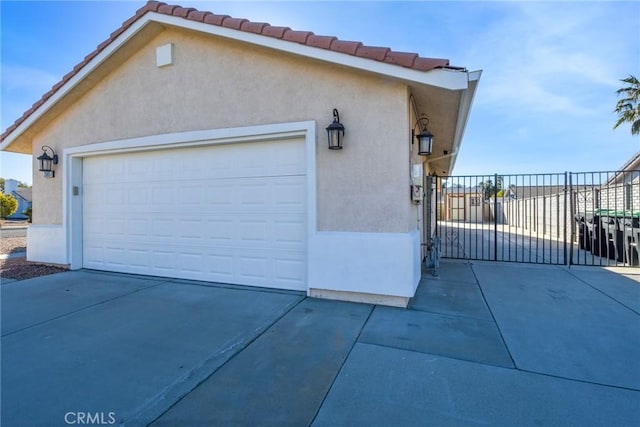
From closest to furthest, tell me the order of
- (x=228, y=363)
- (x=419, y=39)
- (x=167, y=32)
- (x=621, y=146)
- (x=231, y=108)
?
(x=228, y=363) → (x=231, y=108) → (x=167, y=32) → (x=419, y=39) → (x=621, y=146)

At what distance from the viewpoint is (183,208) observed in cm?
604

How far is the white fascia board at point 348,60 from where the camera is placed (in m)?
4.05

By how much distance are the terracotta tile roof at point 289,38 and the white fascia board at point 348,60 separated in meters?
0.05

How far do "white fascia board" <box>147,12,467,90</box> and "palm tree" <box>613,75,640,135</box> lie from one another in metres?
19.6

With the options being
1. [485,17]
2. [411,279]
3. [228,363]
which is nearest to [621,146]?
[485,17]

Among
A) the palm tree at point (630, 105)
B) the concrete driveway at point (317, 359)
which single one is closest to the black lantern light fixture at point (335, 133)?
the concrete driveway at point (317, 359)

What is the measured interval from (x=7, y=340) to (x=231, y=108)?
4284mm

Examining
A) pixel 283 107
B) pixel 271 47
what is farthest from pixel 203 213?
pixel 271 47

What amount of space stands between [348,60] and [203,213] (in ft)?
12.3

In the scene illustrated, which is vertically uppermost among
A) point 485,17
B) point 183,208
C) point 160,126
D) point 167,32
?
point 485,17

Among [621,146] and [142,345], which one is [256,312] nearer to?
[142,345]

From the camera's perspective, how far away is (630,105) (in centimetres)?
1650

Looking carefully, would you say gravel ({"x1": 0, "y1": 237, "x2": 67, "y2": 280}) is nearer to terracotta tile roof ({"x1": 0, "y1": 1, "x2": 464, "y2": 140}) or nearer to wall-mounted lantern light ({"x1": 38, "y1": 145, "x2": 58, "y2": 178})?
wall-mounted lantern light ({"x1": 38, "y1": 145, "x2": 58, "y2": 178})

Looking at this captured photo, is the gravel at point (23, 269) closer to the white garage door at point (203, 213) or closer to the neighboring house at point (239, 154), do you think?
the neighboring house at point (239, 154)
